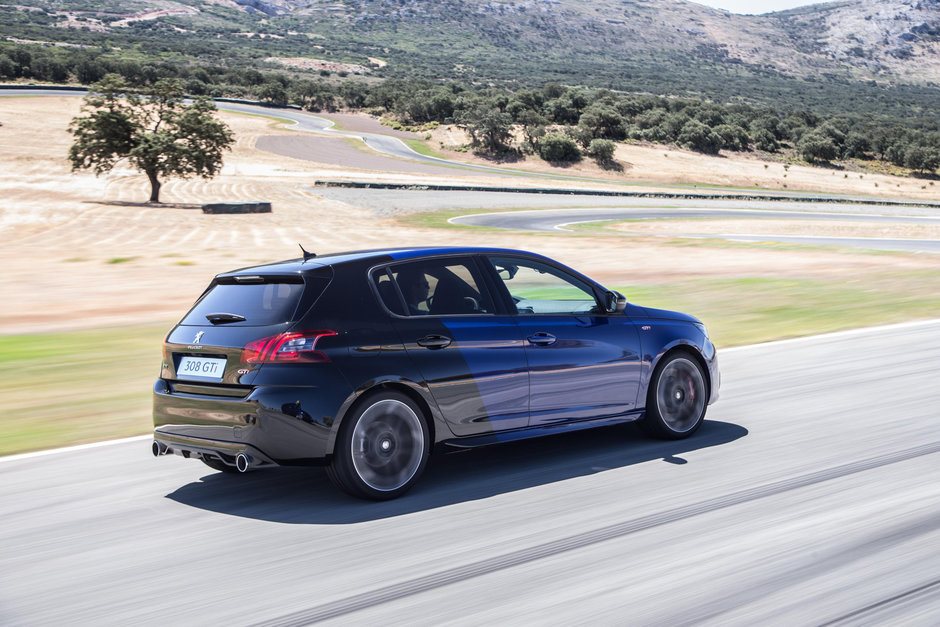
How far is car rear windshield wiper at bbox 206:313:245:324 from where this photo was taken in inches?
219

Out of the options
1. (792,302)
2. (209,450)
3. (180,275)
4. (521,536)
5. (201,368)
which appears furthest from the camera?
(180,275)

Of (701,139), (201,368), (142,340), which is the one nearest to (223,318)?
(201,368)

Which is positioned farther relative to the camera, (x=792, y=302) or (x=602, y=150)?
(x=602, y=150)

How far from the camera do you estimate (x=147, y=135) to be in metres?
43.5

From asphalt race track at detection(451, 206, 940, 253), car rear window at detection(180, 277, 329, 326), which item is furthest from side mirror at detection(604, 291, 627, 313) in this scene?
asphalt race track at detection(451, 206, 940, 253)

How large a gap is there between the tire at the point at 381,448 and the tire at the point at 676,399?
1.90 meters

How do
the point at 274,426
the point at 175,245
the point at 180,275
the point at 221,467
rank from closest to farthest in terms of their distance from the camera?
the point at 274,426 < the point at 221,467 < the point at 180,275 < the point at 175,245

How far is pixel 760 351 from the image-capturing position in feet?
35.7

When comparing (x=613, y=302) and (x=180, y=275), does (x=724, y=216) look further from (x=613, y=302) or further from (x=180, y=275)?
(x=613, y=302)

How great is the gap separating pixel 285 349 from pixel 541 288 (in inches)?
70.9

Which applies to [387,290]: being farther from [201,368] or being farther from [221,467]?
[221,467]

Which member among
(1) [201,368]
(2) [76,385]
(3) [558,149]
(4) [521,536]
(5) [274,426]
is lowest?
(2) [76,385]

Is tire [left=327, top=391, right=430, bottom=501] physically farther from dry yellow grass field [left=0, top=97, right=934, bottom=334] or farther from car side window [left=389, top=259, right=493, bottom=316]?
dry yellow grass field [left=0, top=97, right=934, bottom=334]

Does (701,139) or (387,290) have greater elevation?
(701,139)
